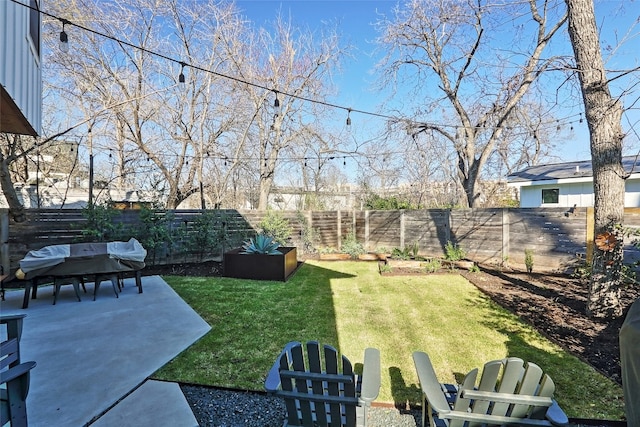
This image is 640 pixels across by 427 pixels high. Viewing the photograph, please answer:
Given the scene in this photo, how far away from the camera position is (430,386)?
165 centimetres

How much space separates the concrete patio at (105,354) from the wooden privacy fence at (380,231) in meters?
1.66

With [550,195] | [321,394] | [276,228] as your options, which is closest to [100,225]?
[276,228]

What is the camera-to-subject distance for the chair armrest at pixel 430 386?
1495 millimetres

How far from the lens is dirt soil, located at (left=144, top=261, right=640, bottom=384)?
313 centimetres

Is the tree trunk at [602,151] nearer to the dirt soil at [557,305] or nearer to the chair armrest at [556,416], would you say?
the dirt soil at [557,305]

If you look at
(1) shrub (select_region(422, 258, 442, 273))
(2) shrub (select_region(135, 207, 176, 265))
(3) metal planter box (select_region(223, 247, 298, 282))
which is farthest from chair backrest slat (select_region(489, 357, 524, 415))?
(2) shrub (select_region(135, 207, 176, 265))

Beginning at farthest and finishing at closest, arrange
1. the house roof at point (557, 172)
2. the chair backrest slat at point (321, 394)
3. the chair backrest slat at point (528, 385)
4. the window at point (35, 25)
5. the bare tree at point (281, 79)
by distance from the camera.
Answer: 1. the bare tree at point (281, 79)
2. the house roof at point (557, 172)
3. the window at point (35, 25)
4. the chair backrest slat at point (321, 394)
5. the chair backrest slat at point (528, 385)

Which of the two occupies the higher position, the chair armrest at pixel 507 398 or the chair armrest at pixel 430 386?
the chair armrest at pixel 507 398

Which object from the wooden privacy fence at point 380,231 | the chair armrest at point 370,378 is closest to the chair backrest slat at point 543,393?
the chair armrest at point 370,378

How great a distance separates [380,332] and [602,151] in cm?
352

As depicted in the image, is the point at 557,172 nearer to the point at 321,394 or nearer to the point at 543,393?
the point at 543,393

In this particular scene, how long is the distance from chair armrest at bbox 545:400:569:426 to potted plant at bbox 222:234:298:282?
525 centimetres

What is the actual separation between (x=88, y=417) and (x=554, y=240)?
8.18 m

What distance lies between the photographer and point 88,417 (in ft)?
7.00
